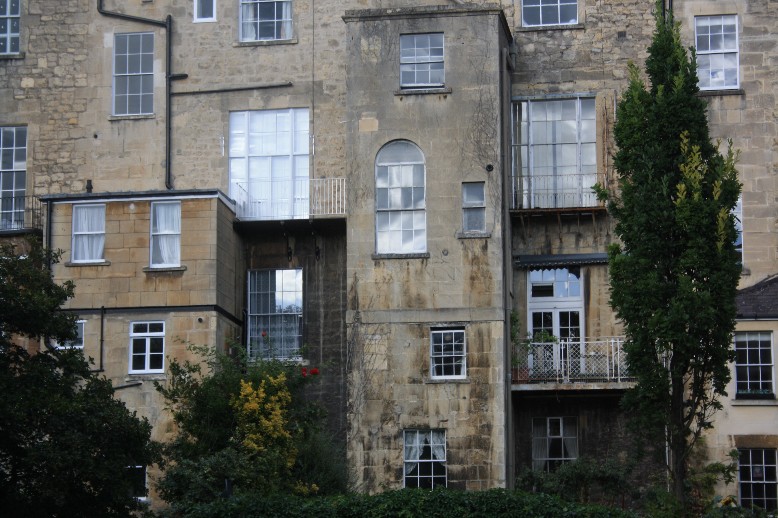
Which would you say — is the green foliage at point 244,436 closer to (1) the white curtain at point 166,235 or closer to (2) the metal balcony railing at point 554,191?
(1) the white curtain at point 166,235

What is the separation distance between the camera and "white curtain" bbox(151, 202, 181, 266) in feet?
119

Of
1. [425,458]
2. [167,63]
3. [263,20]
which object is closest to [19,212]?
[167,63]

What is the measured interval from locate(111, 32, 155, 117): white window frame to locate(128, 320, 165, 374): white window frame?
262 inches

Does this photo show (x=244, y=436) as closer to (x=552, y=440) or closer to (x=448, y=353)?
(x=448, y=353)

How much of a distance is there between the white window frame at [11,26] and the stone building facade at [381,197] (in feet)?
0.38

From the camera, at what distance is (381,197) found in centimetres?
3669

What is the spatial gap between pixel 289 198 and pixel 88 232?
17.3 feet

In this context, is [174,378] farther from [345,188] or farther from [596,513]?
[596,513]

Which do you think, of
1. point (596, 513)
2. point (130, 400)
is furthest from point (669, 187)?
point (130, 400)

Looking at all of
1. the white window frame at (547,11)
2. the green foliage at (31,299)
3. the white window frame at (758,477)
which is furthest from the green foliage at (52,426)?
the white window frame at (547,11)

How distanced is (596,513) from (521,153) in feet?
41.4

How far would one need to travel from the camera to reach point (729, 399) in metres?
34.7

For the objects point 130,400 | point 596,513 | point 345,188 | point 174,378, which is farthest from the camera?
point 345,188

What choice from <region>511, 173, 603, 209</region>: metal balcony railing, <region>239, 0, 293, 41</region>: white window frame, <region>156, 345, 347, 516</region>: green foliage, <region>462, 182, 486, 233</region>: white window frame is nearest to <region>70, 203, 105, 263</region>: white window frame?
<region>156, 345, 347, 516</region>: green foliage
